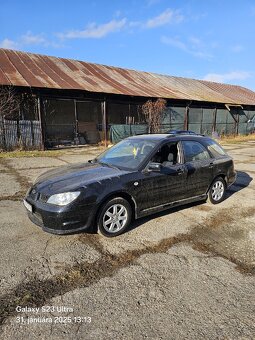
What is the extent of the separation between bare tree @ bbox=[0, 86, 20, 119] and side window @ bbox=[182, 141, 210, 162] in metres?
11.8

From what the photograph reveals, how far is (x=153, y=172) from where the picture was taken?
452 centimetres

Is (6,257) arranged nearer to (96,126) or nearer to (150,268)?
(150,268)

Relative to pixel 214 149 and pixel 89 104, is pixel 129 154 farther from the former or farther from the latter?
pixel 89 104

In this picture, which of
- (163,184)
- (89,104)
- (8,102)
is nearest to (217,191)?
(163,184)

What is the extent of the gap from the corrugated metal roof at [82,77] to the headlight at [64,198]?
12.6m

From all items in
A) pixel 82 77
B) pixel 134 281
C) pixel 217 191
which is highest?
pixel 82 77

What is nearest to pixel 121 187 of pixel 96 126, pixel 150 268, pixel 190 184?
pixel 150 268

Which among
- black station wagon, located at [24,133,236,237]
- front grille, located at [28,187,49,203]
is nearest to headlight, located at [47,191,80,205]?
black station wagon, located at [24,133,236,237]

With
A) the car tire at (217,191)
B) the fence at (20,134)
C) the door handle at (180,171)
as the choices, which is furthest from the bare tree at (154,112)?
the door handle at (180,171)

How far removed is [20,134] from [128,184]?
40.7ft

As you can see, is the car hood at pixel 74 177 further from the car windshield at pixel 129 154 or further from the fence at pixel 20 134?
the fence at pixel 20 134

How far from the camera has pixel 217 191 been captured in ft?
19.1

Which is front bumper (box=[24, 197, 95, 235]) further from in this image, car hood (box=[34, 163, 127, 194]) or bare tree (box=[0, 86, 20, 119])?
bare tree (box=[0, 86, 20, 119])

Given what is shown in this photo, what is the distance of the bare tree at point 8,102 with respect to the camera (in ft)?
46.9
